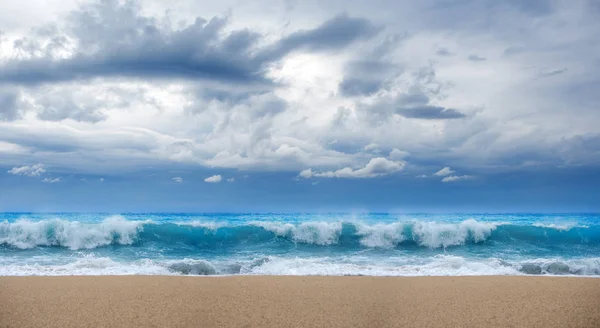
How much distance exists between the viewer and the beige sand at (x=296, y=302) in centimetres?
608

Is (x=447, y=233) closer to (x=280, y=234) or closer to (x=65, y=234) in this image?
(x=280, y=234)

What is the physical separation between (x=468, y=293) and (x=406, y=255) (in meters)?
8.52

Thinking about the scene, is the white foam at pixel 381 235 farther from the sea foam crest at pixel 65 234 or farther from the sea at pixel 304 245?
the sea foam crest at pixel 65 234

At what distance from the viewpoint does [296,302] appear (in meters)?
7.20

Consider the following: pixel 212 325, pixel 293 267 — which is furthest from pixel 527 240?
pixel 212 325

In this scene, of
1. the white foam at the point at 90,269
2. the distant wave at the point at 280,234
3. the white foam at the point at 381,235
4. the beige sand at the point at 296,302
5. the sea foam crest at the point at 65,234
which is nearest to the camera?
the beige sand at the point at 296,302

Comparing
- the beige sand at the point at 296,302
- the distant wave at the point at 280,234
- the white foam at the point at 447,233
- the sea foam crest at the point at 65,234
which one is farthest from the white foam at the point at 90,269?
the white foam at the point at 447,233

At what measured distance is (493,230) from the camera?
69.2 feet

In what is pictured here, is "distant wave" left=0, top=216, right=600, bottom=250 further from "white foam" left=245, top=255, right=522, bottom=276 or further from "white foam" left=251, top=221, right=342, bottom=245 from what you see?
"white foam" left=245, top=255, right=522, bottom=276

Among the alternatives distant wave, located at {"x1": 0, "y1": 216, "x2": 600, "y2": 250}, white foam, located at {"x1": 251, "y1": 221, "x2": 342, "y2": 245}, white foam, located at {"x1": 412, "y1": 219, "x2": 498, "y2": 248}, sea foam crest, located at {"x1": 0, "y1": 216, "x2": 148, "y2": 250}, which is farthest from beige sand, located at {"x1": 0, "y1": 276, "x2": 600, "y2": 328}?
white foam, located at {"x1": 251, "y1": 221, "x2": 342, "y2": 245}

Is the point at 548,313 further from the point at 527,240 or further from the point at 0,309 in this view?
the point at 527,240

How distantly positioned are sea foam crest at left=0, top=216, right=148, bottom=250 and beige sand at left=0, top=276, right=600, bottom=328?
9.49 meters

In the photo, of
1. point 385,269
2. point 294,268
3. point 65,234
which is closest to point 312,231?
point 294,268

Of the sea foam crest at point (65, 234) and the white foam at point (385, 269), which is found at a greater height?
the sea foam crest at point (65, 234)
